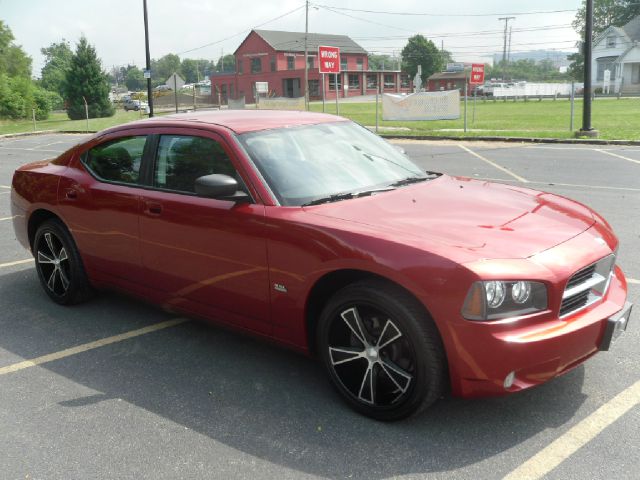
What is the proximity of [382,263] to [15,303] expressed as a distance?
3.80 m

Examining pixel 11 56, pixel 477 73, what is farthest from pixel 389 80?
pixel 477 73

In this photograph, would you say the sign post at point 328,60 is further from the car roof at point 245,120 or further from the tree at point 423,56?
the tree at point 423,56

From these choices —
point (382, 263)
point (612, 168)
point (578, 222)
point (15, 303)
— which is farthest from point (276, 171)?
point (612, 168)

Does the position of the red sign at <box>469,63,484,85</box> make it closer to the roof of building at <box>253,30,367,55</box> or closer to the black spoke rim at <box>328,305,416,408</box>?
the black spoke rim at <box>328,305,416,408</box>

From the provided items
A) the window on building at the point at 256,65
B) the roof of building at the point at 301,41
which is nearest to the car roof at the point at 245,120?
the roof of building at the point at 301,41

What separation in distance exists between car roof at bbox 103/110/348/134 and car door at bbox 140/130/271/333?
14cm

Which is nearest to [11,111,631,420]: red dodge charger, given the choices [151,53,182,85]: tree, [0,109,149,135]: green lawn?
[0,109,149,135]: green lawn

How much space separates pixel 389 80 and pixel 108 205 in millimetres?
87436

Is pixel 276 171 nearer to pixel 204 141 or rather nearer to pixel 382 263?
pixel 204 141

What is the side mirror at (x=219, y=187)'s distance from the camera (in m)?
3.65

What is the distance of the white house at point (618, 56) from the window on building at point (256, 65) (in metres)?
40.7

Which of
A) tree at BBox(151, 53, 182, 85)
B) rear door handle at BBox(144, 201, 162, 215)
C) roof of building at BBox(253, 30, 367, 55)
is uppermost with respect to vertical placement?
tree at BBox(151, 53, 182, 85)

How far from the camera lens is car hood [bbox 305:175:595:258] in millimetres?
3117

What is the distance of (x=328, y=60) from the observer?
1027 inches
